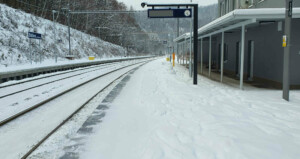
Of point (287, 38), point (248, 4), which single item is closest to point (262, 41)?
point (287, 38)

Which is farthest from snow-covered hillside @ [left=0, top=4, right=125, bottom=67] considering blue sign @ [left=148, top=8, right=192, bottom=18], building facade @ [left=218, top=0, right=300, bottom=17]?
building facade @ [left=218, top=0, right=300, bottom=17]

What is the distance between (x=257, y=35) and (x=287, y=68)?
19.4 feet

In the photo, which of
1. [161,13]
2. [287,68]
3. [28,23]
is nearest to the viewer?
[287,68]

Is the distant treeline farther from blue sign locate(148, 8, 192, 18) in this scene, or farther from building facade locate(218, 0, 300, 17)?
blue sign locate(148, 8, 192, 18)

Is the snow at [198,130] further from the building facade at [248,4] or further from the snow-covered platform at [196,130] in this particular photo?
the building facade at [248,4]

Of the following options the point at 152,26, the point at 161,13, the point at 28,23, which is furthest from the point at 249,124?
the point at 152,26

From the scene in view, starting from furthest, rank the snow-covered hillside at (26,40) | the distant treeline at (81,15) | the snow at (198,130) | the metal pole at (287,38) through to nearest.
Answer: the distant treeline at (81,15), the snow-covered hillside at (26,40), the metal pole at (287,38), the snow at (198,130)

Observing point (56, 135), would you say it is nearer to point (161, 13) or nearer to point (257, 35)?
point (161, 13)

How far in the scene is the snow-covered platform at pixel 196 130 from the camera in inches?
159

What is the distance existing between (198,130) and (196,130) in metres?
0.04

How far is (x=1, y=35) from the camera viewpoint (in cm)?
2683

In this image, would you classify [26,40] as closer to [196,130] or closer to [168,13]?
[168,13]

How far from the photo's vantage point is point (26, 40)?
3098 cm

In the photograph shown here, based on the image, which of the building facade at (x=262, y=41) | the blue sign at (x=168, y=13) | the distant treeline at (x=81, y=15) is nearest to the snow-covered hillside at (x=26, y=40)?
the distant treeline at (x=81, y=15)
